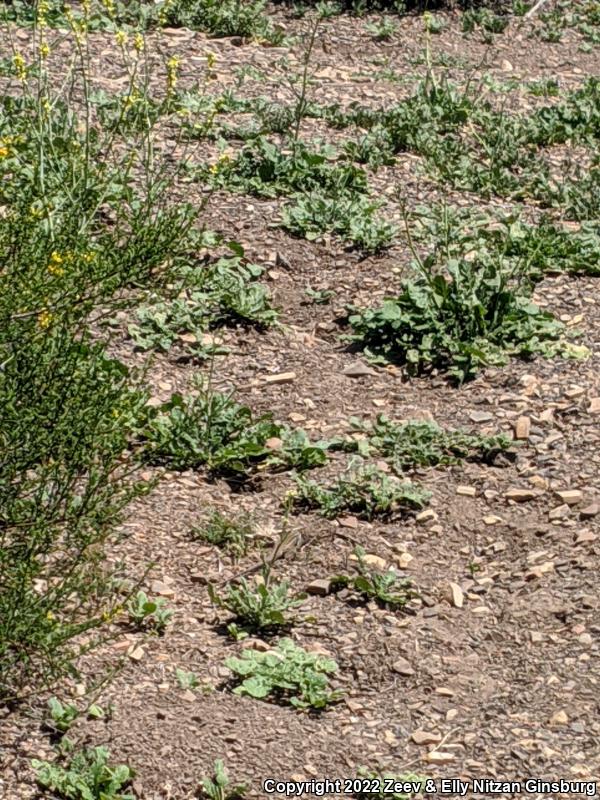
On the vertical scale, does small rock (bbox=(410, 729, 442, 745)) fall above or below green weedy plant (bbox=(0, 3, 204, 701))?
below

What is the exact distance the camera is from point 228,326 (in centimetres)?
570

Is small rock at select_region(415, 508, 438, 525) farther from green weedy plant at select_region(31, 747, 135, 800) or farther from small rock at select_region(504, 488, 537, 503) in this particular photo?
green weedy plant at select_region(31, 747, 135, 800)

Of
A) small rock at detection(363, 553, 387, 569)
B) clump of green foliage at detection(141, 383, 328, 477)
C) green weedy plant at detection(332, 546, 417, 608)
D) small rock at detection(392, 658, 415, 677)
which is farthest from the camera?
clump of green foliage at detection(141, 383, 328, 477)

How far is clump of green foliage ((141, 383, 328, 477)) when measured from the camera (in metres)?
4.87

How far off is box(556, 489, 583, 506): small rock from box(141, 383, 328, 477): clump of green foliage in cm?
83

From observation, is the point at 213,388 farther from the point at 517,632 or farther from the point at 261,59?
the point at 261,59

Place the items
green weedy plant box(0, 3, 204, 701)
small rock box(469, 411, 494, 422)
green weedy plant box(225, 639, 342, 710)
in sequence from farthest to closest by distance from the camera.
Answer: small rock box(469, 411, 494, 422), green weedy plant box(225, 639, 342, 710), green weedy plant box(0, 3, 204, 701)

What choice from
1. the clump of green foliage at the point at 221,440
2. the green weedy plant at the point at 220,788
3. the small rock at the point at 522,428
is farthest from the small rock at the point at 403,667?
the small rock at the point at 522,428

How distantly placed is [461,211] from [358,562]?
2491 millimetres

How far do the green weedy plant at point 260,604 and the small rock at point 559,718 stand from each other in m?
0.83

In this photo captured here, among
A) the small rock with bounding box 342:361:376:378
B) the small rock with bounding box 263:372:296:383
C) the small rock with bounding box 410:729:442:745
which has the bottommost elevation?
the small rock with bounding box 410:729:442:745

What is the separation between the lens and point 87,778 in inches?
139

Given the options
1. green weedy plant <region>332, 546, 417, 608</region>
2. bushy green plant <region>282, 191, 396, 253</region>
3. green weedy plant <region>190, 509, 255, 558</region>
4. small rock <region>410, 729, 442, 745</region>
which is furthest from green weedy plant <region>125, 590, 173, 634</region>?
bushy green plant <region>282, 191, 396, 253</region>

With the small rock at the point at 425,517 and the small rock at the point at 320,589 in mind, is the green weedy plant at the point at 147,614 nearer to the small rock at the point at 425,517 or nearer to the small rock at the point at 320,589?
the small rock at the point at 320,589
